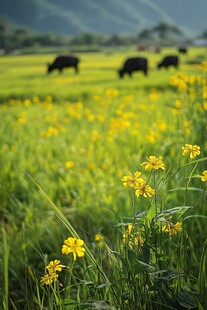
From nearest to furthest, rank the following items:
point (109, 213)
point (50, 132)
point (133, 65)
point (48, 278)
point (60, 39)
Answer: point (48, 278) → point (109, 213) → point (50, 132) → point (133, 65) → point (60, 39)

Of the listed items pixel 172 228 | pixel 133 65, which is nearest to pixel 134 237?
pixel 172 228

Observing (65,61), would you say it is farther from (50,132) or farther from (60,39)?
(60,39)

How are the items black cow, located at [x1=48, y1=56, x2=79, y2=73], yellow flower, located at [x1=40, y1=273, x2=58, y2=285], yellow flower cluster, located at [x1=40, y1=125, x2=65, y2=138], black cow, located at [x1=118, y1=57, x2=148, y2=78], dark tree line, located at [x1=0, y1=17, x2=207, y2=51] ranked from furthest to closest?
dark tree line, located at [x1=0, y1=17, x2=207, y2=51], black cow, located at [x1=48, y1=56, x2=79, y2=73], black cow, located at [x1=118, y1=57, x2=148, y2=78], yellow flower cluster, located at [x1=40, y1=125, x2=65, y2=138], yellow flower, located at [x1=40, y1=273, x2=58, y2=285]

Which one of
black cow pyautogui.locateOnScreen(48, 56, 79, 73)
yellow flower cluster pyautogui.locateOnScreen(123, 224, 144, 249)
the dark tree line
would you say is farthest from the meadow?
the dark tree line

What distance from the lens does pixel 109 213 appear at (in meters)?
2.55

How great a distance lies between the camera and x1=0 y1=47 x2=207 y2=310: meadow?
42.9 inches

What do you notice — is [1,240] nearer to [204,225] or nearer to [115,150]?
[204,225]

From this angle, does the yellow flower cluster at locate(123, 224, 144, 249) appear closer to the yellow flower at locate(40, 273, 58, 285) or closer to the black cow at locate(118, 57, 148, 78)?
the yellow flower at locate(40, 273, 58, 285)

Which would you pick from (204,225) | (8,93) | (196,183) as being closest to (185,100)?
(196,183)

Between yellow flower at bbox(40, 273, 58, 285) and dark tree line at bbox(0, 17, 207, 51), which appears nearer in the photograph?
yellow flower at bbox(40, 273, 58, 285)

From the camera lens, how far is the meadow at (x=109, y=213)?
109 centimetres

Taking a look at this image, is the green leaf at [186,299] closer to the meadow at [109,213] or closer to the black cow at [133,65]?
the meadow at [109,213]

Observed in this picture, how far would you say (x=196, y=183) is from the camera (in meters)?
2.22

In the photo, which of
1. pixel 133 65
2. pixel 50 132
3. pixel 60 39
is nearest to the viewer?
pixel 50 132
